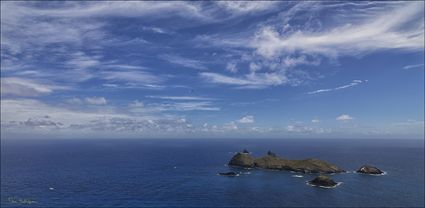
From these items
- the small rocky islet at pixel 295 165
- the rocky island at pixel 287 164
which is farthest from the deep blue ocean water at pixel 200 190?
the rocky island at pixel 287 164

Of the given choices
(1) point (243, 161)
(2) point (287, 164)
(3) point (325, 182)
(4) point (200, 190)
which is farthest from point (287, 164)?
(4) point (200, 190)

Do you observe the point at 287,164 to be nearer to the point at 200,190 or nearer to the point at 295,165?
the point at 295,165

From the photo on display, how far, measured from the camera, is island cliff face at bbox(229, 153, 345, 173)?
163750mm

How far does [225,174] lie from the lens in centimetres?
15750

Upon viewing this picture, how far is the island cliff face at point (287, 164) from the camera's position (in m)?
164

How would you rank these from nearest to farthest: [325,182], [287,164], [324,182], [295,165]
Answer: [325,182]
[324,182]
[295,165]
[287,164]

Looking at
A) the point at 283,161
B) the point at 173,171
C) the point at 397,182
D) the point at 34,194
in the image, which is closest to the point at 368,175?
the point at 397,182

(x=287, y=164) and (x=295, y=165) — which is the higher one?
(x=287, y=164)

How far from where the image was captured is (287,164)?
173 m

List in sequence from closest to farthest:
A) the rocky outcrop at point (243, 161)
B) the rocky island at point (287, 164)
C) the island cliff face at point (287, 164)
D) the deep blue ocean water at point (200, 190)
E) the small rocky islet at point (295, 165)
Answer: the deep blue ocean water at point (200, 190) < the small rocky islet at point (295, 165) < the rocky island at point (287, 164) < the island cliff face at point (287, 164) < the rocky outcrop at point (243, 161)

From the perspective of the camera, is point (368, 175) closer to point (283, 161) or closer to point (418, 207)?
point (283, 161)

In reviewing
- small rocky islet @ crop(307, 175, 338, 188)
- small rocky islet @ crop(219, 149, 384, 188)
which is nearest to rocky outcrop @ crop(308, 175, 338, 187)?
small rocky islet @ crop(307, 175, 338, 188)

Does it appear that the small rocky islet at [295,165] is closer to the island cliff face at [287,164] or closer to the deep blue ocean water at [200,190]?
the island cliff face at [287,164]

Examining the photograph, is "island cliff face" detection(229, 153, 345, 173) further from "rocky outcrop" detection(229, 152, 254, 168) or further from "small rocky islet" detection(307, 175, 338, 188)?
"small rocky islet" detection(307, 175, 338, 188)
